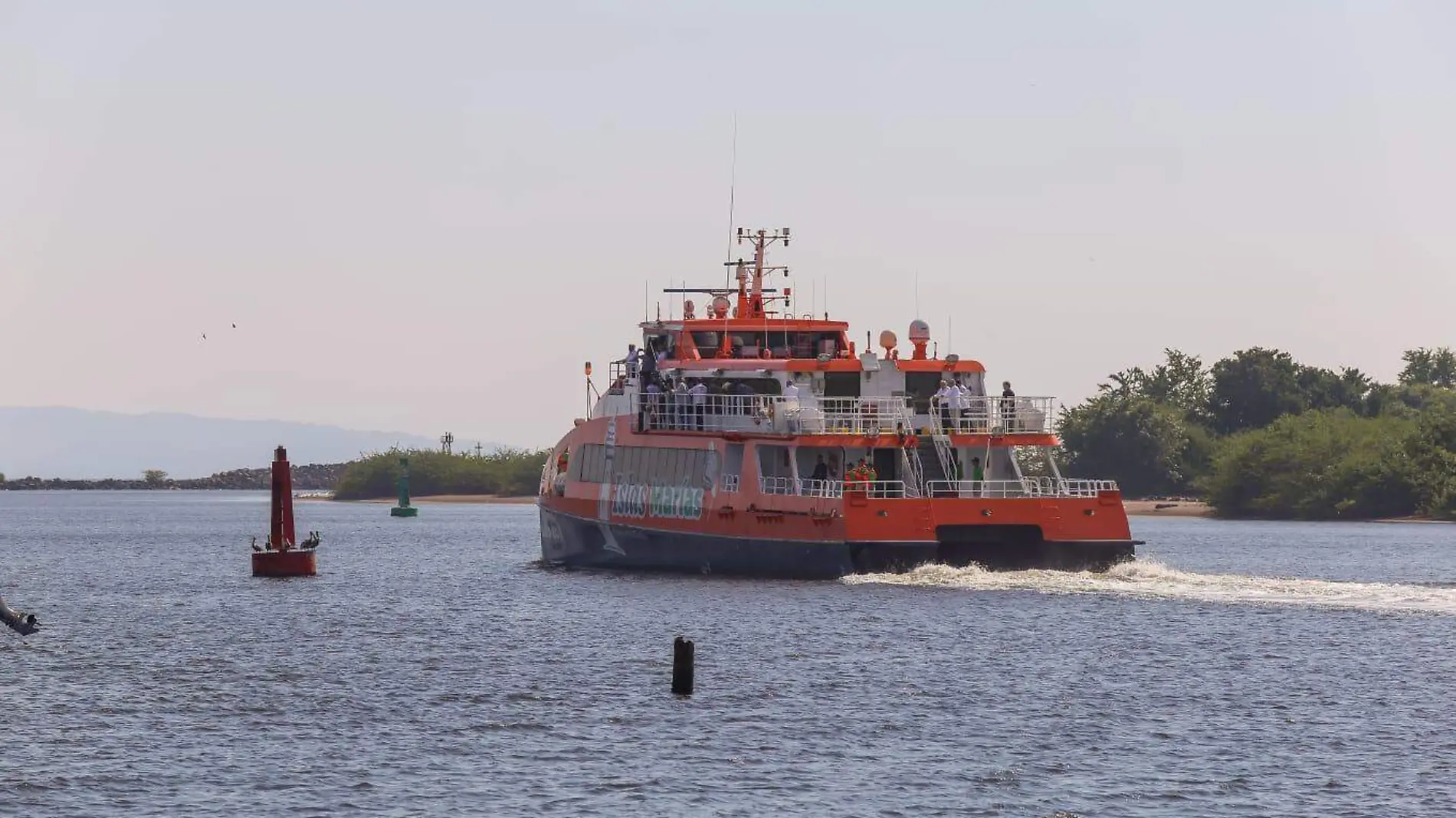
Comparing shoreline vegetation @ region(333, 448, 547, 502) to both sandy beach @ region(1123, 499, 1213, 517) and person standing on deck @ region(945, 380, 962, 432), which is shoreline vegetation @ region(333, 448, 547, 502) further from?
person standing on deck @ region(945, 380, 962, 432)

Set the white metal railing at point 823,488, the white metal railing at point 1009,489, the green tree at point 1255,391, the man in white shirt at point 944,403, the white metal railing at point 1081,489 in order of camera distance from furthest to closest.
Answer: the green tree at point 1255,391 < the man in white shirt at point 944,403 < the white metal railing at point 823,488 < the white metal railing at point 1081,489 < the white metal railing at point 1009,489

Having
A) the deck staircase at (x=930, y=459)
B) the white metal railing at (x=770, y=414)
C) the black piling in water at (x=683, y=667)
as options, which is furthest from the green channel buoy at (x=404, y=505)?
the black piling in water at (x=683, y=667)

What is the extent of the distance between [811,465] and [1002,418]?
4.56 m

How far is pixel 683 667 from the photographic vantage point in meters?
33.7

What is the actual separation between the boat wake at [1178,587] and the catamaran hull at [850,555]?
214mm

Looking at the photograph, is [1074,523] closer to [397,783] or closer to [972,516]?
[972,516]

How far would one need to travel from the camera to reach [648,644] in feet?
134

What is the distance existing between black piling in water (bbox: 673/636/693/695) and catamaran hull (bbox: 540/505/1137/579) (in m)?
13.6

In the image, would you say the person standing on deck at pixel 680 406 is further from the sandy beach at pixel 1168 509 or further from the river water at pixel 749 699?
the sandy beach at pixel 1168 509

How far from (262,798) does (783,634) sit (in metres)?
16.6

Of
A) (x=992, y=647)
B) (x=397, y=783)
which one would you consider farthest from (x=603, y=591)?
(x=397, y=783)

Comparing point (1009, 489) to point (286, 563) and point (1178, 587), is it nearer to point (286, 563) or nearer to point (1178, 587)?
point (1178, 587)

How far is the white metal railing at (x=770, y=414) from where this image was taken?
4984cm

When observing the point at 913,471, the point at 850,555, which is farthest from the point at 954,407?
the point at 850,555
